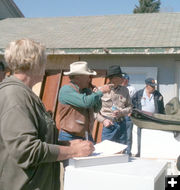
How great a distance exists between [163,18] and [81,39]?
3.29 m

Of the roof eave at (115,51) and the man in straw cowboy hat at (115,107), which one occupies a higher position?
the roof eave at (115,51)

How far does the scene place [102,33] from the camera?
8.73 m

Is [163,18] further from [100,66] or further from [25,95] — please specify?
[25,95]

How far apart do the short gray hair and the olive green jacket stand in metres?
0.08

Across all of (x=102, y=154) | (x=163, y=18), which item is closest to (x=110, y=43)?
(x=163, y=18)

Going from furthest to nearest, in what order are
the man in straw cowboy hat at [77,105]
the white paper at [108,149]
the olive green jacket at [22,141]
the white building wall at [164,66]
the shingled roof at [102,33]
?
the white building wall at [164,66], the shingled roof at [102,33], the man in straw cowboy hat at [77,105], the white paper at [108,149], the olive green jacket at [22,141]

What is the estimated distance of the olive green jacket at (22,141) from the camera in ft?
5.21

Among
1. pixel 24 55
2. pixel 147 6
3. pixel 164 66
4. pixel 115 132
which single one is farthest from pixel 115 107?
pixel 147 6

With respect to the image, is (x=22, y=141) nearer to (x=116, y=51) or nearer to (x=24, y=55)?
(x=24, y=55)

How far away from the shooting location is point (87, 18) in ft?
36.7

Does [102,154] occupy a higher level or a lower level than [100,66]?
lower

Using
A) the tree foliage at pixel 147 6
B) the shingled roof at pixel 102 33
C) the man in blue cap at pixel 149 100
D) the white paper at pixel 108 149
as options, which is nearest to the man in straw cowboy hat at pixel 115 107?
the man in blue cap at pixel 149 100

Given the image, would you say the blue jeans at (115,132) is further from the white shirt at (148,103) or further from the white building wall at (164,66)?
the white building wall at (164,66)

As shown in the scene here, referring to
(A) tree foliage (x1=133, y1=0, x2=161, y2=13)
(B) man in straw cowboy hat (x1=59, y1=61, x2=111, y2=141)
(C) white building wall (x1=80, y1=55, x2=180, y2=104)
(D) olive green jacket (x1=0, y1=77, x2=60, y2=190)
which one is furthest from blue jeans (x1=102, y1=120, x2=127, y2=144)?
(A) tree foliage (x1=133, y1=0, x2=161, y2=13)
